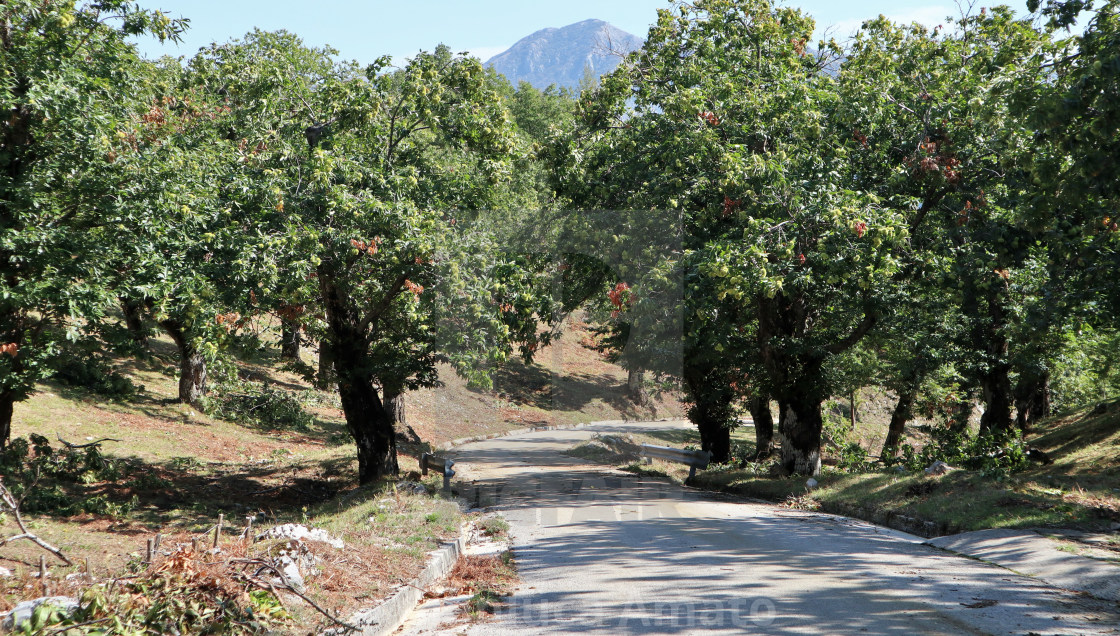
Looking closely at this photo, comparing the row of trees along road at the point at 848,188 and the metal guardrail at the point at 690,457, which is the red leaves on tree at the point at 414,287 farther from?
the metal guardrail at the point at 690,457

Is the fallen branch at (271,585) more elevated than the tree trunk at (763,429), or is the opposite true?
the tree trunk at (763,429)

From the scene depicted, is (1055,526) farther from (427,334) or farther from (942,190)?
(427,334)

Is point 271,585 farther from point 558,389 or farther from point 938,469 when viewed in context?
point 558,389

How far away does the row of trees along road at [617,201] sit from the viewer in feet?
36.8

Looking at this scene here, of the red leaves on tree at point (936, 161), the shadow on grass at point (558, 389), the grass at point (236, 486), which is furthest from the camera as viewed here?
the shadow on grass at point (558, 389)

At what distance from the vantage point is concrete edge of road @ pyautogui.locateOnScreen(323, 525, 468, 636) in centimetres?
632

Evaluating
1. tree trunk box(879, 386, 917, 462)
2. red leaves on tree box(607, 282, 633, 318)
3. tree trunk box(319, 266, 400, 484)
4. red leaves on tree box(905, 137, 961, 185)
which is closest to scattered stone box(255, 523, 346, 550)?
tree trunk box(319, 266, 400, 484)

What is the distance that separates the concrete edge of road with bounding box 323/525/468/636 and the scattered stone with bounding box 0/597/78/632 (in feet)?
5.54

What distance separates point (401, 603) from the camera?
7184 millimetres

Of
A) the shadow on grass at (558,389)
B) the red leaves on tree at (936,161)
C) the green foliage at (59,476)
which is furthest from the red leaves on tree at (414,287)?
the shadow on grass at (558,389)

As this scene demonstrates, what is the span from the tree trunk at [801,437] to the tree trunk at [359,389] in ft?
27.0

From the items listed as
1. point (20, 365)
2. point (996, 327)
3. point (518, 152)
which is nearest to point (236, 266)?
point (20, 365)

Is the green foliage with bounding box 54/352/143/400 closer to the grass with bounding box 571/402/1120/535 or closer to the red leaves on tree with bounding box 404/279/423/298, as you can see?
the red leaves on tree with bounding box 404/279/423/298

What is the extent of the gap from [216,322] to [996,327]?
16.3m
